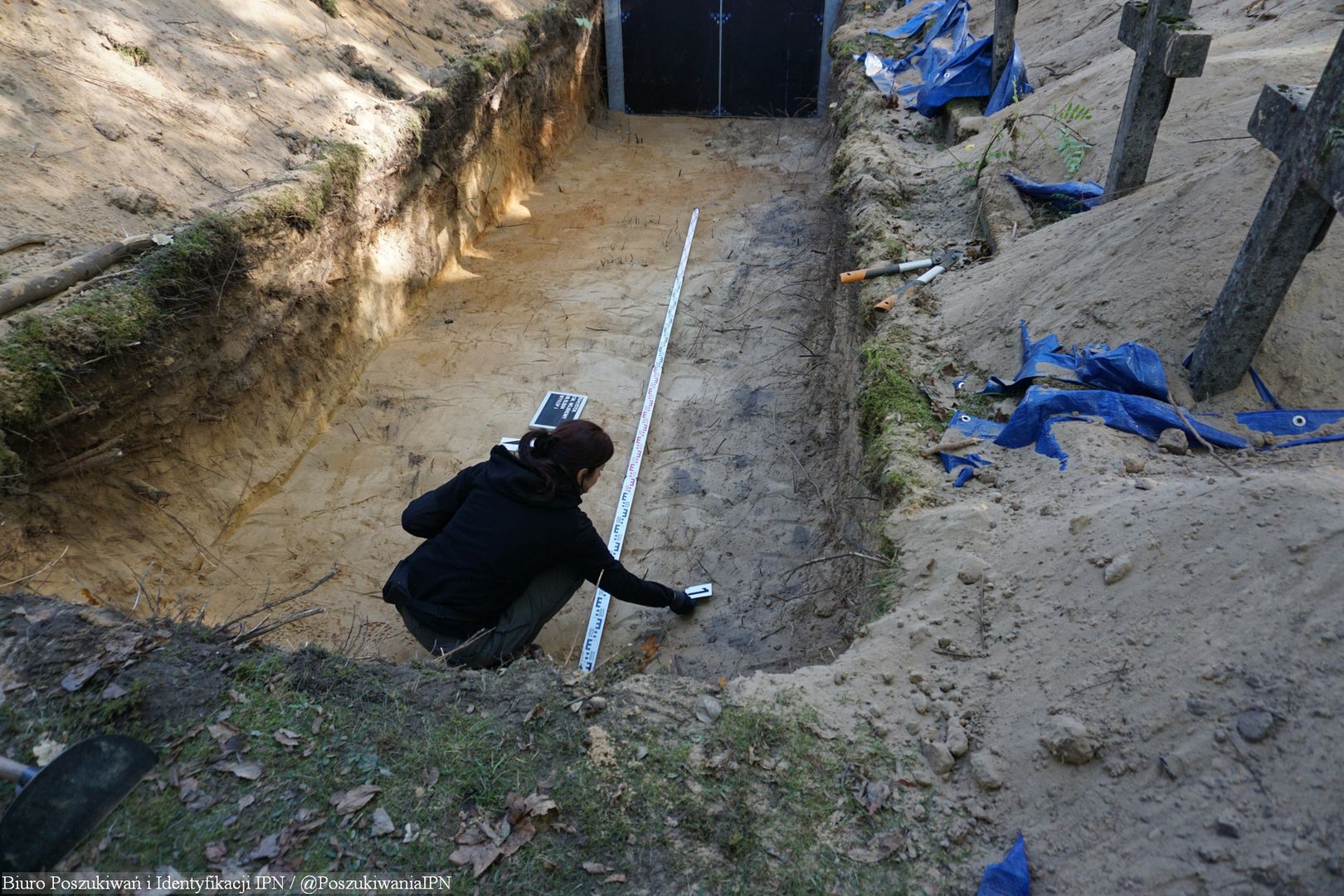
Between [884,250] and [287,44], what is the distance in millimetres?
4865

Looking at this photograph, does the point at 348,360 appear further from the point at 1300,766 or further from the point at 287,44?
the point at 1300,766

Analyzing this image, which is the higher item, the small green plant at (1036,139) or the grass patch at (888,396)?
the small green plant at (1036,139)

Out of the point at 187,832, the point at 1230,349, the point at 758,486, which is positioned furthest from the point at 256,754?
the point at 1230,349

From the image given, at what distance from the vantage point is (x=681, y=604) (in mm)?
3988

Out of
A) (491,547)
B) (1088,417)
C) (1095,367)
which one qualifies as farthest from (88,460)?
(1095,367)

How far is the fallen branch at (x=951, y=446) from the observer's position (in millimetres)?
3574

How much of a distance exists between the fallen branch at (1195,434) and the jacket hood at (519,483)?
2456mm

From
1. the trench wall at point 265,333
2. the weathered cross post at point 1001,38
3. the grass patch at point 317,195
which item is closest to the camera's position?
the trench wall at point 265,333

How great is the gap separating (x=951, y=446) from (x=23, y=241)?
14.7 feet

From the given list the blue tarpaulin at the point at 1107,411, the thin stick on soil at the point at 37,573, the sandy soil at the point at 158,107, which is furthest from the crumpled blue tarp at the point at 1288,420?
the sandy soil at the point at 158,107

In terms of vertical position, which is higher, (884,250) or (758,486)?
(884,250)

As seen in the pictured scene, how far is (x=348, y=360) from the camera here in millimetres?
5668

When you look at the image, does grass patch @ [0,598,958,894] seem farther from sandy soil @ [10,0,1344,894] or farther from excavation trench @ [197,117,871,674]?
excavation trench @ [197,117,871,674]

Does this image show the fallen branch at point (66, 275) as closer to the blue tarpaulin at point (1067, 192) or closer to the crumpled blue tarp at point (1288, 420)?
the crumpled blue tarp at point (1288, 420)
